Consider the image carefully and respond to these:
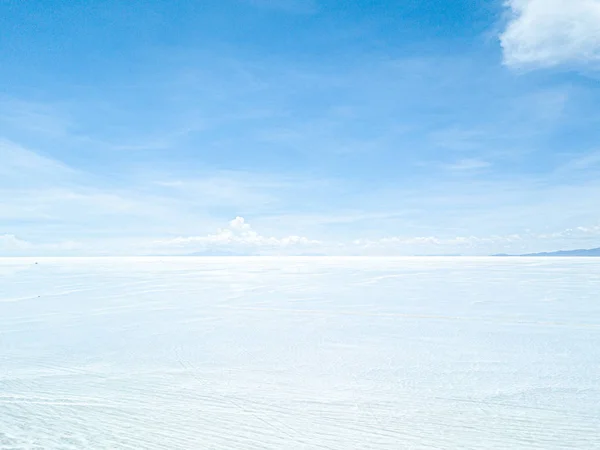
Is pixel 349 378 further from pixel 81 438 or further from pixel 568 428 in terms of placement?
pixel 81 438

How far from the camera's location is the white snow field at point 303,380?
3447 millimetres

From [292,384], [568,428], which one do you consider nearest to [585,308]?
[568,428]

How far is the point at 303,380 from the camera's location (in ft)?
15.9

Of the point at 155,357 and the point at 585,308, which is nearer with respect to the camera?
the point at 155,357

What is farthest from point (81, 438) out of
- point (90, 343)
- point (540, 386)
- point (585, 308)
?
point (585, 308)

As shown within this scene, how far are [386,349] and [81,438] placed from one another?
4.42 m

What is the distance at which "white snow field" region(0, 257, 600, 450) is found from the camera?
3.45 meters

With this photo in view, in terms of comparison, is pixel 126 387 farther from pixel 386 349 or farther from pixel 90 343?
pixel 386 349

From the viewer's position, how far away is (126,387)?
15.2ft

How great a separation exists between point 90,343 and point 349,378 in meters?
4.79

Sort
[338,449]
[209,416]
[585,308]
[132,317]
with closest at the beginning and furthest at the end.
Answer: [338,449] → [209,416] → [132,317] → [585,308]

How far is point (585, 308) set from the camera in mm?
10336

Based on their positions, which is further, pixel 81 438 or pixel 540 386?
pixel 540 386

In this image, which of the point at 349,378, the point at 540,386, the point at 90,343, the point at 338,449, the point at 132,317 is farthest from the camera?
the point at 132,317
